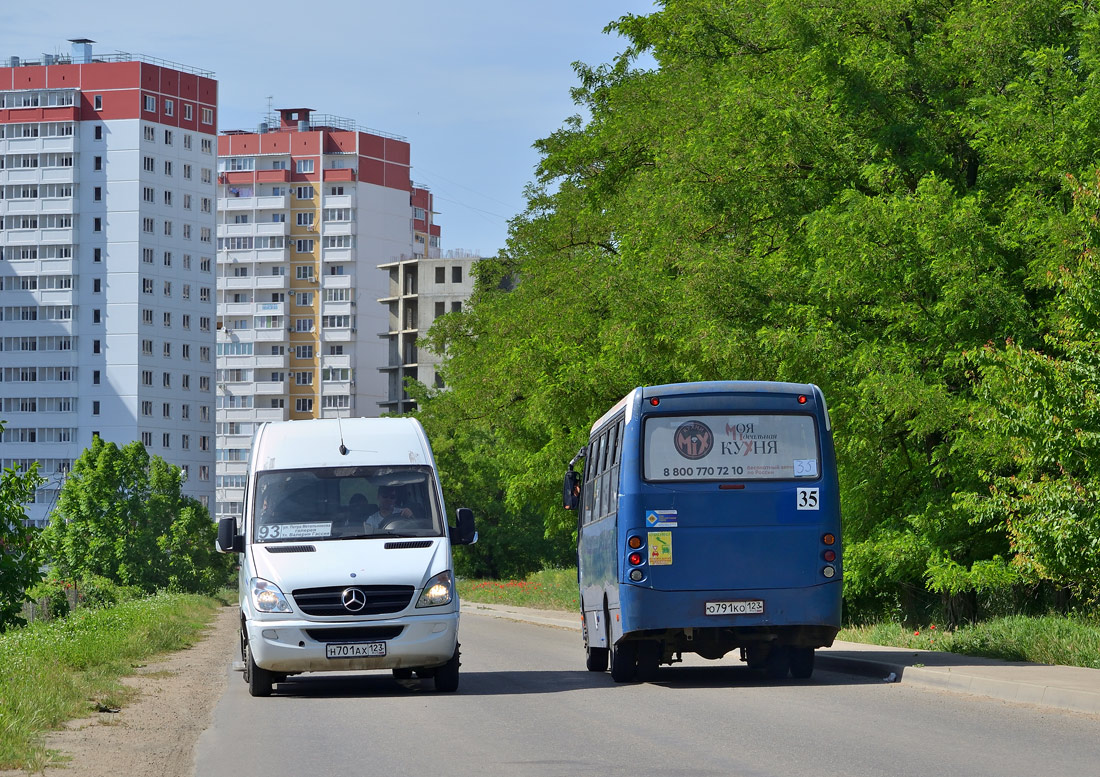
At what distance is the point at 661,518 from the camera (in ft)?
54.5

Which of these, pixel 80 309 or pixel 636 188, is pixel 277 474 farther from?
pixel 80 309

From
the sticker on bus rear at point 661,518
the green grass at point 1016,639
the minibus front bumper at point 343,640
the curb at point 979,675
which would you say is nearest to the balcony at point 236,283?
the green grass at point 1016,639

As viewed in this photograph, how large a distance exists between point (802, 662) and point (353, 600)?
536 centimetres

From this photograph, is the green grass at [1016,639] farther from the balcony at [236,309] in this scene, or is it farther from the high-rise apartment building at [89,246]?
the balcony at [236,309]

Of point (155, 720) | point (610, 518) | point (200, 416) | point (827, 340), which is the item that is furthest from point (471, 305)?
point (200, 416)

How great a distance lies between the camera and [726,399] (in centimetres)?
1705

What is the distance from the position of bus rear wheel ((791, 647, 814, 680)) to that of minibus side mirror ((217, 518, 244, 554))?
6317mm

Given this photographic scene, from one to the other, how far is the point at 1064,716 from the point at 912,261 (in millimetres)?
13056

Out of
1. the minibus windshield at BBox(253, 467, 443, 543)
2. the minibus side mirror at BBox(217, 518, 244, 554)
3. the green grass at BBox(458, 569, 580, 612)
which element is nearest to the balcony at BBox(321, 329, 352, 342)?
the green grass at BBox(458, 569, 580, 612)

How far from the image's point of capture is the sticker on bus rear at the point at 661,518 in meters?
16.6

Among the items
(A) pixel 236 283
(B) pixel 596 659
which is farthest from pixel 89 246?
(B) pixel 596 659

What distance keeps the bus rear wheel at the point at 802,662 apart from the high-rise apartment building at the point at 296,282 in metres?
146

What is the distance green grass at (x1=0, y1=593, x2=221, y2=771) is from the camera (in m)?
11.6

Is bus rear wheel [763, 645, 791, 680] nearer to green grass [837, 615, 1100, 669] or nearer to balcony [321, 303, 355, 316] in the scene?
green grass [837, 615, 1100, 669]
